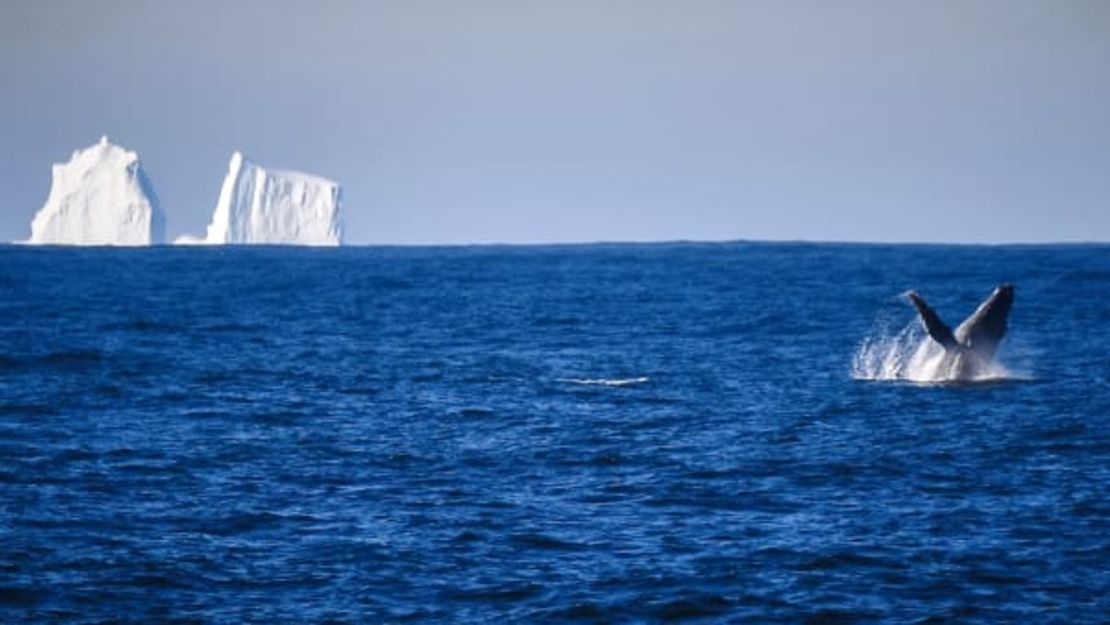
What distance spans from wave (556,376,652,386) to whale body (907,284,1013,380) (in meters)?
6.64

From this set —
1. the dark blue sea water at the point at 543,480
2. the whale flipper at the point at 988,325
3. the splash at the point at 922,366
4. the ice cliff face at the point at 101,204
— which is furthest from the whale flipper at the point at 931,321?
the ice cliff face at the point at 101,204

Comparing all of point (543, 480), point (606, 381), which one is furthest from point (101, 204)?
point (543, 480)

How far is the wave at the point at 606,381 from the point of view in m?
39.5

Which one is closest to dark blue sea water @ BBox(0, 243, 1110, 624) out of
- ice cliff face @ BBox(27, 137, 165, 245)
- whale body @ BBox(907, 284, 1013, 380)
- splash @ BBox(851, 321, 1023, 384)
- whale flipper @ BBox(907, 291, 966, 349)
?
splash @ BBox(851, 321, 1023, 384)

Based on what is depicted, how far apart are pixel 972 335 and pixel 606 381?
324 inches

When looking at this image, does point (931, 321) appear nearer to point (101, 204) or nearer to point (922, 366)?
point (922, 366)

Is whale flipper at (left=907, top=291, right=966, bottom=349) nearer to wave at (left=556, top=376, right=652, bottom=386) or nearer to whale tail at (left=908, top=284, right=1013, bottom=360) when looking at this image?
whale tail at (left=908, top=284, right=1013, bottom=360)

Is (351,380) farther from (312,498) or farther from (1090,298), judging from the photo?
(1090,298)

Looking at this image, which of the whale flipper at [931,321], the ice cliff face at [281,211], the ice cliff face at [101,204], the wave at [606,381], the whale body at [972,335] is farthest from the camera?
the ice cliff face at [281,211]

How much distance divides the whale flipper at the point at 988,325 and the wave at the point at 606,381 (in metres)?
7.21

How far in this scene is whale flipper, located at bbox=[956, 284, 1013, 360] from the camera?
3617 centimetres

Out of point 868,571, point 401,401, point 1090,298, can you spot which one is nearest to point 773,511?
point 868,571

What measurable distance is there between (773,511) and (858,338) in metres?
30.2

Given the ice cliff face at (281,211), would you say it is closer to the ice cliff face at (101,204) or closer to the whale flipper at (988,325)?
the ice cliff face at (101,204)
